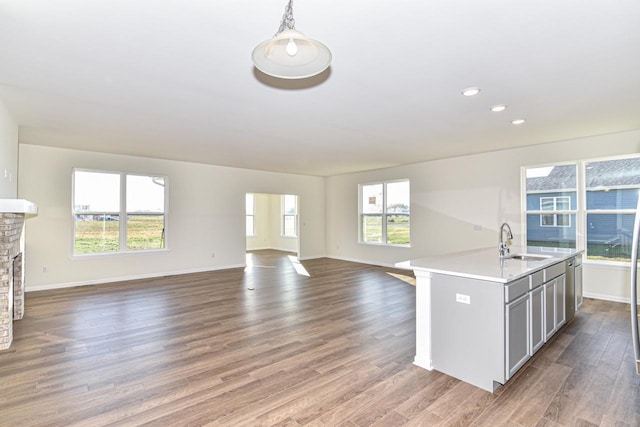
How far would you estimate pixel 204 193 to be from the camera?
7605 millimetres

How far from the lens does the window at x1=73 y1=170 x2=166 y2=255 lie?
620 cm

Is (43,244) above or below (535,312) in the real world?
above

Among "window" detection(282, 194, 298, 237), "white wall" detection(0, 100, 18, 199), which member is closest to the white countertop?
"white wall" detection(0, 100, 18, 199)

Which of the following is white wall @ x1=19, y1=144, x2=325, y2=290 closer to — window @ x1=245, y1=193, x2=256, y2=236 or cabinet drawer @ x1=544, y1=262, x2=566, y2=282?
window @ x1=245, y1=193, x2=256, y2=236

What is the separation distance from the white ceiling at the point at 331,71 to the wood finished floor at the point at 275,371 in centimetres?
256

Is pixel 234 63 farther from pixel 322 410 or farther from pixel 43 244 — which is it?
pixel 43 244

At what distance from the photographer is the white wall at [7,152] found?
3543 millimetres

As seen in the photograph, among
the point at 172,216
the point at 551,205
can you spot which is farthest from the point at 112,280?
the point at 551,205

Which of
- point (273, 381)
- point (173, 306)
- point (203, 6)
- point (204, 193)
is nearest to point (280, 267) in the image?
point (204, 193)

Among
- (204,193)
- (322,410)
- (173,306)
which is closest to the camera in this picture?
(322,410)

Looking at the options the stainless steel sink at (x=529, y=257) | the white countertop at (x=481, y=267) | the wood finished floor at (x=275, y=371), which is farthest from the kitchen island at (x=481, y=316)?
the stainless steel sink at (x=529, y=257)

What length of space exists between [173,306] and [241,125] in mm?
2808

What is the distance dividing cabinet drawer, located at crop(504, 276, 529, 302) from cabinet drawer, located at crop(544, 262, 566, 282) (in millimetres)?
Result: 569

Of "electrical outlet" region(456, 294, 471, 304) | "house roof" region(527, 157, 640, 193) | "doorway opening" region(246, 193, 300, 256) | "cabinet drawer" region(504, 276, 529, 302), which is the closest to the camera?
"cabinet drawer" region(504, 276, 529, 302)
